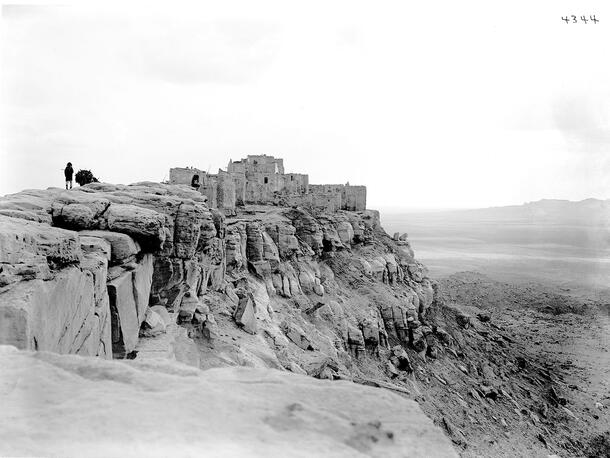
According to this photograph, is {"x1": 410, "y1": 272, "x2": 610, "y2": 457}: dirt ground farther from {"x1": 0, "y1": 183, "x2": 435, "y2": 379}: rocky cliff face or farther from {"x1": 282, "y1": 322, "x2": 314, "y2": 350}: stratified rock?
{"x1": 282, "y1": 322, "x2": 314, "y2": 350}: stratified rock

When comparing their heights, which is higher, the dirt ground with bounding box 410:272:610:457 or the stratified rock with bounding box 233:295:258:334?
the stratified rock with bounding box 233:295:258:334

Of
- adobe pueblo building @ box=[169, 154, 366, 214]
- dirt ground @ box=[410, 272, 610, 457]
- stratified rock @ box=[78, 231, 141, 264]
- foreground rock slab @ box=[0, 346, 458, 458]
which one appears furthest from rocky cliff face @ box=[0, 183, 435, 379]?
dirt ground @ box=[410, 272, 610, 457]

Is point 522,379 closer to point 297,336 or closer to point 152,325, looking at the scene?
point 297,336

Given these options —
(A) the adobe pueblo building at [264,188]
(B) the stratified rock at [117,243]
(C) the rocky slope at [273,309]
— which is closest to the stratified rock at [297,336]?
(C) the rocky slope at [273,309]

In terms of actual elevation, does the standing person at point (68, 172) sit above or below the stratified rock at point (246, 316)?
above

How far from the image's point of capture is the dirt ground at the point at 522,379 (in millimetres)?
20250

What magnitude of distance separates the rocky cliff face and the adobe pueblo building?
2153mm

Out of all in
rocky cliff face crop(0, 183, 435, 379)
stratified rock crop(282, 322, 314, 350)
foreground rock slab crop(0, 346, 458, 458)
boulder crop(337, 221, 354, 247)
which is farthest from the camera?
boulder crop(337, 221, 354, 247)

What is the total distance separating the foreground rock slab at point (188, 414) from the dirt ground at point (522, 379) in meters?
14.7

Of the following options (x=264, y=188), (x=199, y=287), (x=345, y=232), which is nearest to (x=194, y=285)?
(x=199, y=287)

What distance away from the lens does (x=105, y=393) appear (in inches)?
202

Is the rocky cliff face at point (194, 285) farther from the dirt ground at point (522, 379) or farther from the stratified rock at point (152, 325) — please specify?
the dirt ground at point (522, 379)

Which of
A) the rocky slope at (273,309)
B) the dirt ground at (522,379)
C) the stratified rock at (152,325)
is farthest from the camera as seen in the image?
the dirt ground at (522,379)

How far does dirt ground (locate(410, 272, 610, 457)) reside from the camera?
2025 cm
